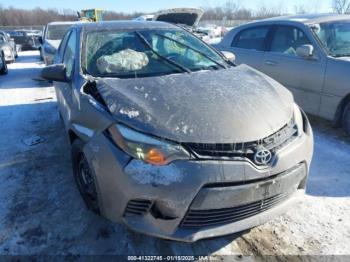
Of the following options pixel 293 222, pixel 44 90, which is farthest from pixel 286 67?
pixel 44 90

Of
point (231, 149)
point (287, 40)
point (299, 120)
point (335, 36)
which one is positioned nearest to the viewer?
point (231, 149)

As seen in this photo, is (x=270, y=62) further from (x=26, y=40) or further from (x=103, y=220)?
(x=26, y=40)

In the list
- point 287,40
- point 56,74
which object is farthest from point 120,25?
point 287,40

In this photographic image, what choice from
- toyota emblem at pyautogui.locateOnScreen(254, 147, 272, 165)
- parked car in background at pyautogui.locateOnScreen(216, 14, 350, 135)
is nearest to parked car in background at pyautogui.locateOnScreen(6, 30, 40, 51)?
parked car in background at pyautogui.locateOnScreen(216, 14, 350, 135)

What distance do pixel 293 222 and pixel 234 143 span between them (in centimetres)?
114

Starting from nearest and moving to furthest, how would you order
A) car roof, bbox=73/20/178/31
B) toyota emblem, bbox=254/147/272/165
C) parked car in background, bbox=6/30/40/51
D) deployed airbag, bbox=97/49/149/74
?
1. toyota emblem, bbox=254/147/272/165
2. deployed airbag, bbox=97/49/149/74
3. car roof, bbox=73/20/178/31
4. parked car in background, bbox=6/30/40/51

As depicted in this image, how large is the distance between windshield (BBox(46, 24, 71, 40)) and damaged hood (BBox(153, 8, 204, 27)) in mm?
3027

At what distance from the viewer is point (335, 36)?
5.07 m

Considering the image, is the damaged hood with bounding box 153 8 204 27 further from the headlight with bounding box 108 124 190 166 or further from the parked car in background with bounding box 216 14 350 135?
the headlight with bounding box 108 124 190 166

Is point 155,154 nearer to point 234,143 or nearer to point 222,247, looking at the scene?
point 234,143

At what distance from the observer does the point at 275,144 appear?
8.12 ft

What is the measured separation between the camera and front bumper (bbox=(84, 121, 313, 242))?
2.24 meters

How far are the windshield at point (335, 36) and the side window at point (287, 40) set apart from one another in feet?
0.72

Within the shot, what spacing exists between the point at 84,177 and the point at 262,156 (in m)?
1.54
